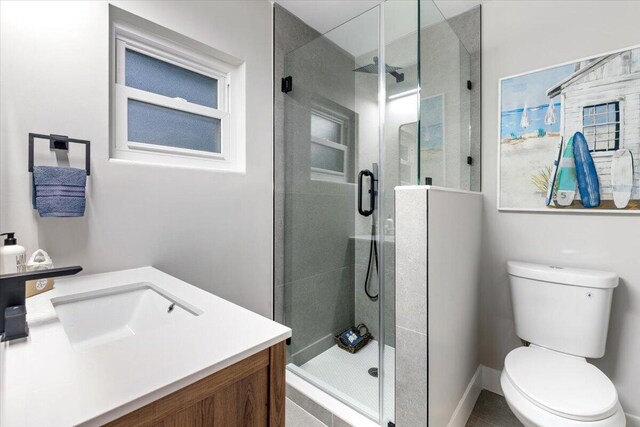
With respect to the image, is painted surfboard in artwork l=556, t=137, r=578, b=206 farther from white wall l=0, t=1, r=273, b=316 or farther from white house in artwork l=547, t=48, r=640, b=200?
white wall l=0, t=1, r=273, b=316

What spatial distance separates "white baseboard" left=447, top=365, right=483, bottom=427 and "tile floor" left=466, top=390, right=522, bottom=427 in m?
0.03

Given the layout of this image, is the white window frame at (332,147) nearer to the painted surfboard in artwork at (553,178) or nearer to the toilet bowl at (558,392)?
the painted surfboard in artwork at (553,178)

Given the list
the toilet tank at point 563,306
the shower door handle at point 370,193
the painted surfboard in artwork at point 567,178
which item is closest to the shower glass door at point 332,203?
the shower door handle at point 370,193

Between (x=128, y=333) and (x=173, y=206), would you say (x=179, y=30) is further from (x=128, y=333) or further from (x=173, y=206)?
(x=128, y=333)

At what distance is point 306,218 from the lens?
2039mm

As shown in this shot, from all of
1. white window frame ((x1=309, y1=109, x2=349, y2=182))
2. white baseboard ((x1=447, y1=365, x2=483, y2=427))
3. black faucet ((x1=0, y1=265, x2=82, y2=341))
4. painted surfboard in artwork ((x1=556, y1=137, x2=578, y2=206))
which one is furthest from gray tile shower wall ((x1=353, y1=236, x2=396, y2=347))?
black faucet ((x1=0, y1=265, x2=82, y2=341))

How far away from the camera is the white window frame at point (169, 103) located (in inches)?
55.7

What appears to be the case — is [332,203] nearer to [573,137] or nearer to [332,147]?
[332,147]

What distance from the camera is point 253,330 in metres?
0.76

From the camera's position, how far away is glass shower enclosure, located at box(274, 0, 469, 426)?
144 cm

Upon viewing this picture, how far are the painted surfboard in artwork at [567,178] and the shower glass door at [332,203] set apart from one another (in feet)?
3.57

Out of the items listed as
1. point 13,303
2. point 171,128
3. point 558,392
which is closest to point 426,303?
point 558,392

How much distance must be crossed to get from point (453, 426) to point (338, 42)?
2313 millimetres

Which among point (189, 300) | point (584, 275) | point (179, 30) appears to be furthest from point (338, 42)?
point (584, 275)
